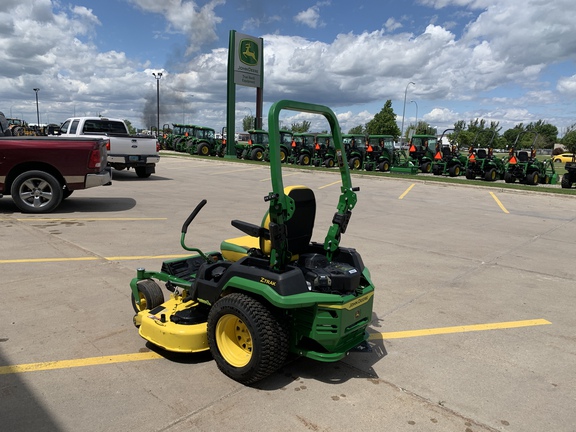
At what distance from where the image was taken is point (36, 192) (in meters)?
9.01

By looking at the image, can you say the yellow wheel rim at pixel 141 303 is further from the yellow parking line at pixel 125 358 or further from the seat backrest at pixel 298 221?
the seat backrest at pixel 298 221

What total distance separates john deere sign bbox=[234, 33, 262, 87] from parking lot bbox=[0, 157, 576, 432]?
2691cm

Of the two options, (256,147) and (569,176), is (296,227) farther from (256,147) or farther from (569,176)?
(256,147)

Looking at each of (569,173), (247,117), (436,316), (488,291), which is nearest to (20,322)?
(436,316)

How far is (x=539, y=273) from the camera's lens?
6305 mm

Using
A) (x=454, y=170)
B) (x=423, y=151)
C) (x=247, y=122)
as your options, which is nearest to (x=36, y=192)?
(x=454, y=170)

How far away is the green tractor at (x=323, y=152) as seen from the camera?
28.0 m

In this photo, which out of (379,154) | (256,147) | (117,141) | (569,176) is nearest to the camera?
(117,141)

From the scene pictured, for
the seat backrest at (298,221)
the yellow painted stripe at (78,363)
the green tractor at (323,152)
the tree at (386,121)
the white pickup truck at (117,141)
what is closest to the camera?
the yellow painted stripe at (78,363)

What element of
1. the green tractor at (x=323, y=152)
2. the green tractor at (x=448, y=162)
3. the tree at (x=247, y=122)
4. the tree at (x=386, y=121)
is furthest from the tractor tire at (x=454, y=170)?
the tree at (x=247, y=122)

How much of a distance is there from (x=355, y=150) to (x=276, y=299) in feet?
82.0

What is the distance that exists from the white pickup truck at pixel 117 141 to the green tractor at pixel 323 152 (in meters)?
14.2

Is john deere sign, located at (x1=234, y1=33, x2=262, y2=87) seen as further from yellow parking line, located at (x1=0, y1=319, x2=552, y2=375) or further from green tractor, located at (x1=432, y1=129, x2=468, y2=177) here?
yellow parking line, located at (x1=0, y1=319, x2=552, y2=375)

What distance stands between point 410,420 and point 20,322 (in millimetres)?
3379
